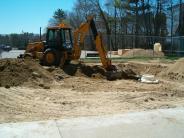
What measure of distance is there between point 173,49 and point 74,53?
23.8 m

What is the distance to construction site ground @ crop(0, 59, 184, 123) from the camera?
31.8ft

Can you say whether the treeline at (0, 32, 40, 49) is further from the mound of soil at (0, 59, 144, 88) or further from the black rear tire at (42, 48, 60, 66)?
the mound of soil at (0, 59, 144, 88)

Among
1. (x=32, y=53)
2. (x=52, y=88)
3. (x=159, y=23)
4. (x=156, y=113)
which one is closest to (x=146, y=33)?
(x=159, y=23)

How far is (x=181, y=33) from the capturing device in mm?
51719

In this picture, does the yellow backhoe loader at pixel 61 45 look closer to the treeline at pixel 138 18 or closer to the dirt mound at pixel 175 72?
the dirt mound at pixel 175 72

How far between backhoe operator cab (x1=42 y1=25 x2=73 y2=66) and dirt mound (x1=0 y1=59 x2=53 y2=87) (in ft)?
8.79

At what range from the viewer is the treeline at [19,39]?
43.6m

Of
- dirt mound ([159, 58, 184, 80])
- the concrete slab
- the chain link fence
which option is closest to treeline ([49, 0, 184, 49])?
the chain link fence

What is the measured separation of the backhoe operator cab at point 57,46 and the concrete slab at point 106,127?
41.9ft

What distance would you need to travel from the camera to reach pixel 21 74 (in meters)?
16.1

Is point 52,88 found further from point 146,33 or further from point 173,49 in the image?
point 146,33

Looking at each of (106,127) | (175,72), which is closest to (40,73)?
(175,72)

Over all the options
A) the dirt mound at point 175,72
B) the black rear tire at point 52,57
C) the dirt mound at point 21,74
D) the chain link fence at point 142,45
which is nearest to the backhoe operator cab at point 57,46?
the black rear tire at point 52,57

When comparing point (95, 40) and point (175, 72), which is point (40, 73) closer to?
point (95, 40)
